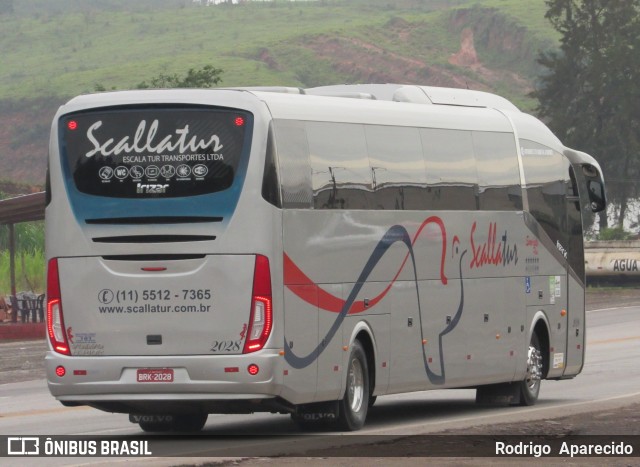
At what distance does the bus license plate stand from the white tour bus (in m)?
0.01

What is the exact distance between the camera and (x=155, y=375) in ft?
49.3

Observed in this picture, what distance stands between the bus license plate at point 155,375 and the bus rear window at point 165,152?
62.4 inches

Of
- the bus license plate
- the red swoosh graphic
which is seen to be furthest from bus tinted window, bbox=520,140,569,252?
the bus license plate

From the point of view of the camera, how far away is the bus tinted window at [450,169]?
18.4 meters

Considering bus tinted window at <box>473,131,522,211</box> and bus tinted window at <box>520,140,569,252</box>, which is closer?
bus tinted window at <box>473,131,522,211</box>

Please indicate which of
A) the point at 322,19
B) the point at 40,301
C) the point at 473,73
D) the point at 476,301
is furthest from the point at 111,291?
the point at 322,19

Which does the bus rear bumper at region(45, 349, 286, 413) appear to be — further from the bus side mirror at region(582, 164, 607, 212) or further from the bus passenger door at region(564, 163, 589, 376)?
the bus side mirror at region(582, 164, 607, 212)

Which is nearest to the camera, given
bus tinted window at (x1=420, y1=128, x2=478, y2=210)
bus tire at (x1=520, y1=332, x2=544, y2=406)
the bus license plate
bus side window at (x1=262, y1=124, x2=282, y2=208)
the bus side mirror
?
the bus license plate

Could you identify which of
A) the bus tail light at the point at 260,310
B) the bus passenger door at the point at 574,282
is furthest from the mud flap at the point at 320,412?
the bus passenger door at the point at 574,282

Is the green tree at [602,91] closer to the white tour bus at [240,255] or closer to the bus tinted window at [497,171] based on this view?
the bus tinted window at [497,171]

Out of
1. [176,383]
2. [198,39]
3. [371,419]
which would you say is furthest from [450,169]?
[198,39]

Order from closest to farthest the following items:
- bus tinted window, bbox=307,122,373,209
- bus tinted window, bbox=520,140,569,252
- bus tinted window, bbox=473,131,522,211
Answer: bus tinted window, bbox=307,122,373,209, bus tinted window, bbox=473,131,522,211, bus tinted window, bbox=520,140,569,252

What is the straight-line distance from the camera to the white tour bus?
15.0 m

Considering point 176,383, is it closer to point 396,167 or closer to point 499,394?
point 396,167
